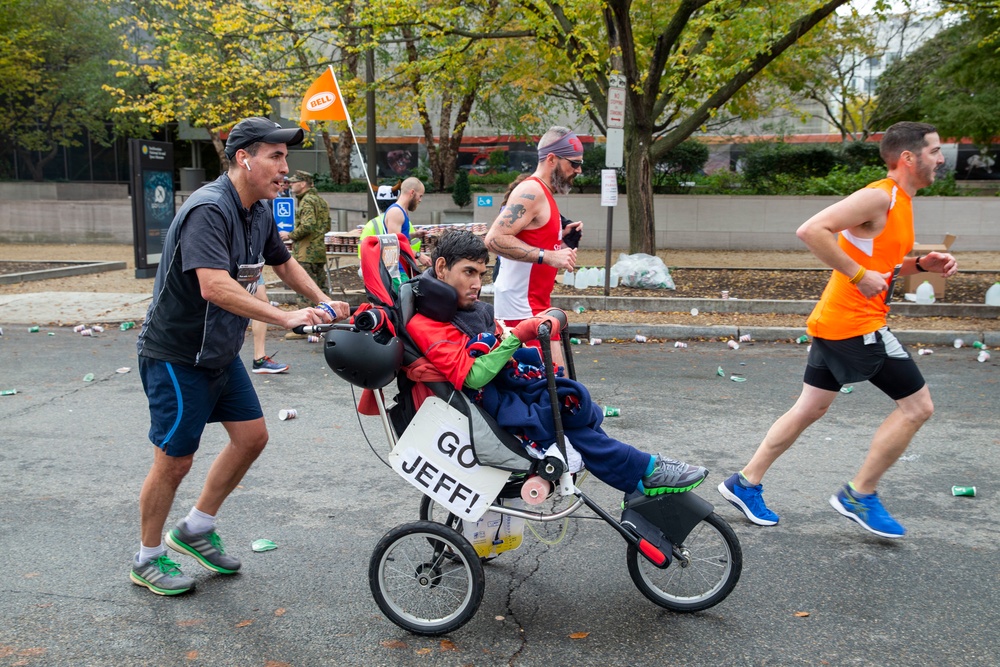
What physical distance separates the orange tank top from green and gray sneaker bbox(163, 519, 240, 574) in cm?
305

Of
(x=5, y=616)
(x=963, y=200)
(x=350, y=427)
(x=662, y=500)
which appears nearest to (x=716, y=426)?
(x=350, y=427)

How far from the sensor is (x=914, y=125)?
432cm

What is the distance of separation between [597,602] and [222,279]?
2014 millimetres

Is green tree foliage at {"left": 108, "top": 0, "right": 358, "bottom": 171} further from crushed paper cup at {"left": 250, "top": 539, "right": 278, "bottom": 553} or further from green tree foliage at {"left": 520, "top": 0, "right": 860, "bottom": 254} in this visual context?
crushed paper cup at {"left": 250, "top": 539, "right": 278, "bottom": 553}

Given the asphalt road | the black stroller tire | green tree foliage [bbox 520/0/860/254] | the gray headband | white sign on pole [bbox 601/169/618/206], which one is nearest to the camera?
Result: the asphalt road

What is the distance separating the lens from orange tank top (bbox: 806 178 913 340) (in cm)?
422

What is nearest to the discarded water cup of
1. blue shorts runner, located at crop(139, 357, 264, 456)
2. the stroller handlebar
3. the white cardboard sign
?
blue shorts runner, located at crop(139, 357, 264, 456)

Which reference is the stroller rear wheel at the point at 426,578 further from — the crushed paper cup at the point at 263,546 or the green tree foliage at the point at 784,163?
the green tree foliage at the point at 784,163

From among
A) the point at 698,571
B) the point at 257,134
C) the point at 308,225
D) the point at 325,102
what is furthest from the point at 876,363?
the point at 325,102

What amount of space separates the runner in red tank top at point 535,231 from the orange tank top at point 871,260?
4.70ft

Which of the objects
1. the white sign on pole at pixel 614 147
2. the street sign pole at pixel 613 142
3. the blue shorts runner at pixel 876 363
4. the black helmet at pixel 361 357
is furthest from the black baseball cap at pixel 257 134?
the white sign on pole at pixel 614 147

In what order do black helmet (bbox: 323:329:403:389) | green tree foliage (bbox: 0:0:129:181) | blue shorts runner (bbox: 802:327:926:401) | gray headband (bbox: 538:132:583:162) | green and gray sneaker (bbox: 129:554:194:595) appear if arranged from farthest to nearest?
green tree foliage (bbox: 0:0:129:181), gray headband (bbox: 538:132:583:162), blue shorts runner (bbox: 802:327:926:401), green and gray sneaker (bbox: 129:554:194:595), black helmet (bbox: 323:329:403:389)

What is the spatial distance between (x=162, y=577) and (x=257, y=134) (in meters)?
1.91

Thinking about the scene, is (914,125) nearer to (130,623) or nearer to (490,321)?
(490,321)
